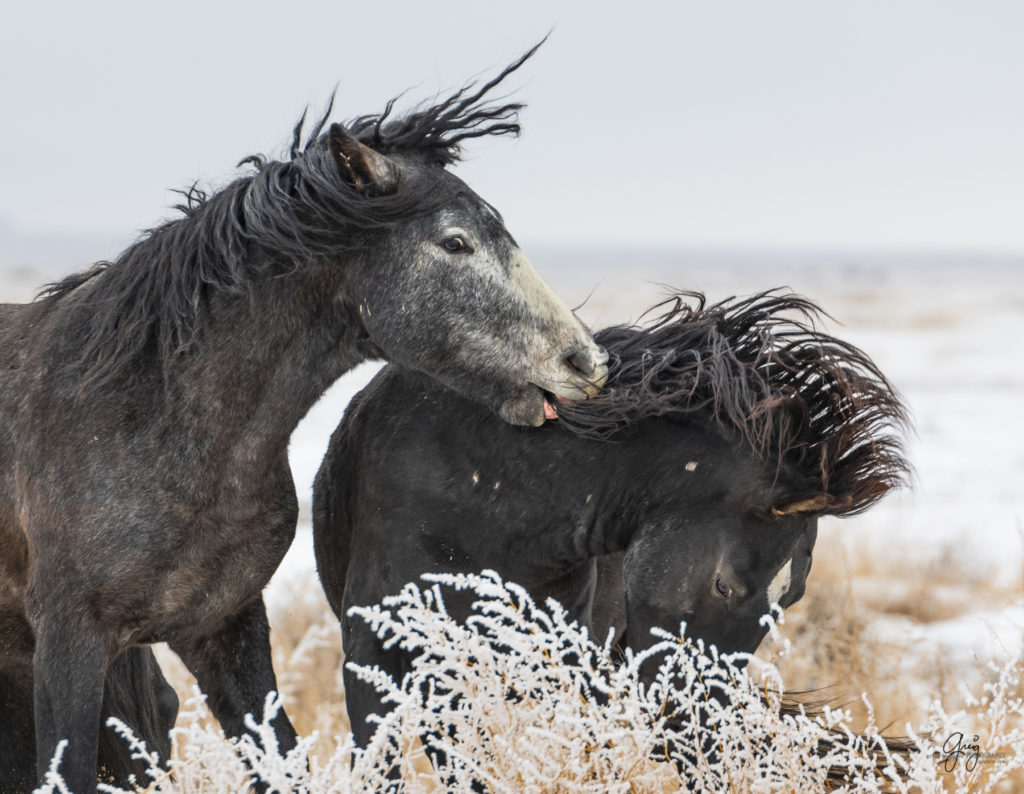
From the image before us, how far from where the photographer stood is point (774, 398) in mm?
3264

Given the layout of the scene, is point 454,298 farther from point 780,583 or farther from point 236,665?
point 236,665

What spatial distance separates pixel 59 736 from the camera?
304 centimetres

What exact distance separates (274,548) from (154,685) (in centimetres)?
98

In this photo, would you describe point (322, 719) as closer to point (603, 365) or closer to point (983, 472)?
point (603, 365)

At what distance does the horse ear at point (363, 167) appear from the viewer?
301cm

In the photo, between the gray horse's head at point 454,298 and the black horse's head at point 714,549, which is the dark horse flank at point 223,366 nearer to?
the gray horse's head at point 454,298

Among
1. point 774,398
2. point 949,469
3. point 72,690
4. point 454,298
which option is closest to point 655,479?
point 774,398

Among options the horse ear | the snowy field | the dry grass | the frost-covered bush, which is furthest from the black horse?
the dry grass

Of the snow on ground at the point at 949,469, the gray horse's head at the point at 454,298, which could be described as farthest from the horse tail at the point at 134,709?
the snow on ground at the point at 949,469

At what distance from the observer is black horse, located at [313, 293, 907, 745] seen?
3229 millimetres

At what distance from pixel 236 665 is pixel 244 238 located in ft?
4.00

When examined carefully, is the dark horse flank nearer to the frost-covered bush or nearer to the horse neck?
the horse neck

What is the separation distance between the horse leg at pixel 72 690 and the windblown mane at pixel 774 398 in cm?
132

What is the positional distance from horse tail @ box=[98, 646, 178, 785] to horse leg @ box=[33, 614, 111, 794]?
25.6 inches
